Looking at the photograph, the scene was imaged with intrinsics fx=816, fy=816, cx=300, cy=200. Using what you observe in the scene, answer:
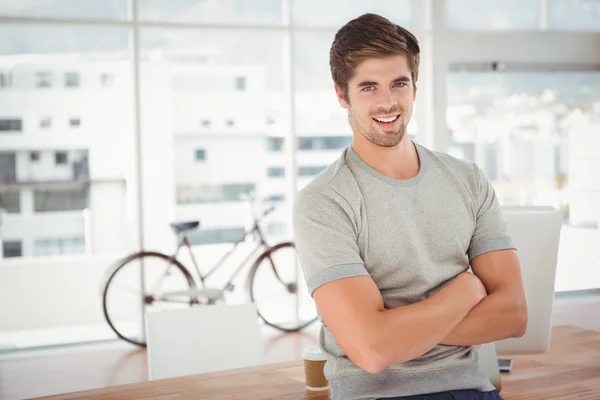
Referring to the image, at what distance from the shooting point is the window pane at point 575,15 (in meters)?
6.50

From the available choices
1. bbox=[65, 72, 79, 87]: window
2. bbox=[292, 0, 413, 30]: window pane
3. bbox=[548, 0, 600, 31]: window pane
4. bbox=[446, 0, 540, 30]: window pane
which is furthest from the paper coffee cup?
bbox=[548, 0, 600, 31]: window pane

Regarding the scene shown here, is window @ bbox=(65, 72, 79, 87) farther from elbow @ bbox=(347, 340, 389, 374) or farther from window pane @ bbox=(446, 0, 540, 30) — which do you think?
elbow @ bbox=(347, 340, 389, 374)

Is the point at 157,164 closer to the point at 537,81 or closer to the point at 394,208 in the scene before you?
the point at 537,81

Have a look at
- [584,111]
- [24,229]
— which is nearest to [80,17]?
[24,229]

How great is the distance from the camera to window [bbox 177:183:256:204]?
5605 mm

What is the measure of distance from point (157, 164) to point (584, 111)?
137 inches

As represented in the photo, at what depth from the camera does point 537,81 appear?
646 centimetres

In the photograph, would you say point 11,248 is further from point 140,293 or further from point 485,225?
point 485,225

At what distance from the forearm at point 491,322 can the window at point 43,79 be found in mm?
4253

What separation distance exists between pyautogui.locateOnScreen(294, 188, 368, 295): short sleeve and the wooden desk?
0.47m

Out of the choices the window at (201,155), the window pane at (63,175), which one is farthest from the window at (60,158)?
the window at (201,155)

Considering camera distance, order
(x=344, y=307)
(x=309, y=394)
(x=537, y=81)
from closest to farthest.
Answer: (x=344, y=307) < (x=309, y=394) < (x=537, y=81)

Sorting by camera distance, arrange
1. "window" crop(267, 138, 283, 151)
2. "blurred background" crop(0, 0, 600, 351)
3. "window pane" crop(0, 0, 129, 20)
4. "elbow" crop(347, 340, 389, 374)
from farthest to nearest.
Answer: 1. "window" crop(267, 138, 283, 151)
2. "blurred background" crop(0, 0, 600, 351)
3. "window pane" crop(0, 0, 129, 20)
4. "elbow" crop(347, 340, 389, 374)

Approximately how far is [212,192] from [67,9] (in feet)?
5.03
